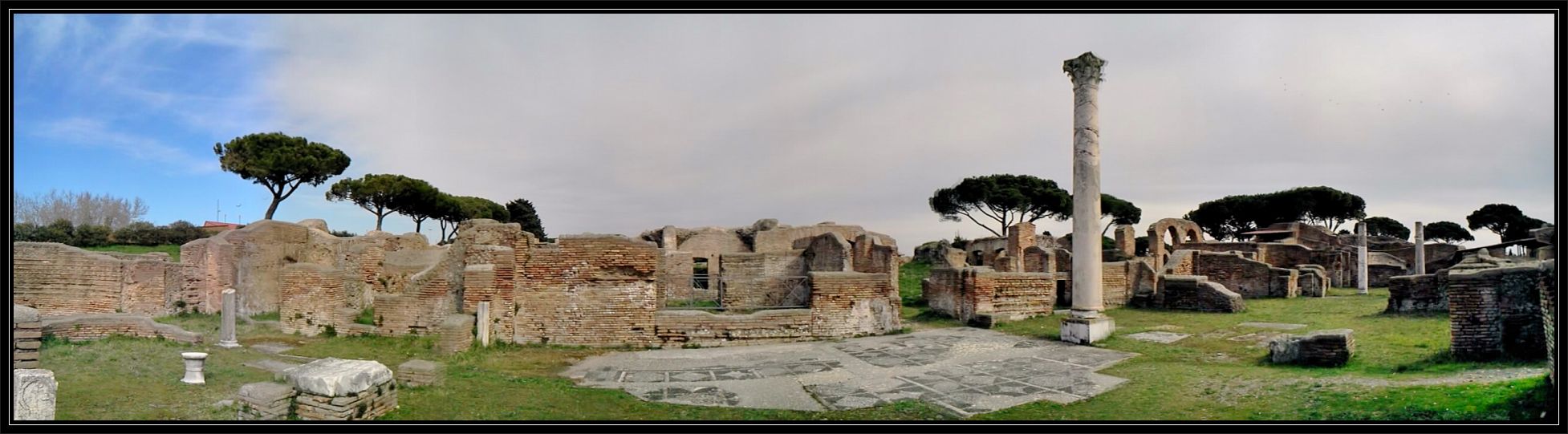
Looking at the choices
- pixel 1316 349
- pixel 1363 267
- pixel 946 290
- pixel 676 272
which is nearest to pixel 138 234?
pixel 676 272

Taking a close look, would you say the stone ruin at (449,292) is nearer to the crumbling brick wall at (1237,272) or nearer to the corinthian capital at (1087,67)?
the corinthian capital at (1087,67)

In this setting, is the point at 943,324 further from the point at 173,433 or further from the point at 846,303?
the point at 173,433

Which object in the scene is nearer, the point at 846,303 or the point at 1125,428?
the point at 1125,428

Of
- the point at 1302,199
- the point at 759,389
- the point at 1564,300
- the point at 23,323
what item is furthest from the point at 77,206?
the point at 1302,199

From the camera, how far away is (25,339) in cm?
740

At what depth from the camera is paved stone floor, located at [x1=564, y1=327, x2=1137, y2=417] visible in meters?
7.34

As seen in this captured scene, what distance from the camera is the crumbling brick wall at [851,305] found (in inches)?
501

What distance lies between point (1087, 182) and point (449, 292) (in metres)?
12.4

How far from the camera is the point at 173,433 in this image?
5098 mm

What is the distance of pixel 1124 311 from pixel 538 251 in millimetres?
14330

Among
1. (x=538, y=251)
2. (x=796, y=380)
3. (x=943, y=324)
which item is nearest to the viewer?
(x=796, y=380)

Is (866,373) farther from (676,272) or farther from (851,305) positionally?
(676,272)

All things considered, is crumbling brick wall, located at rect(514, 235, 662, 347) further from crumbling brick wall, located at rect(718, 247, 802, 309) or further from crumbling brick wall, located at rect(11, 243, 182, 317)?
crumbling brick wall, located at rect(11, 243, 182, 317)

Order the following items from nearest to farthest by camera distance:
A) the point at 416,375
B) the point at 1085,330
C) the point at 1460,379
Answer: the point at 1460,379 < the point at 416,375 < the point at 1085,330
